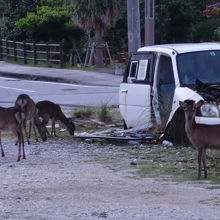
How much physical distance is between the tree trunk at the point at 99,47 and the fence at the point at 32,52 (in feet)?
6.75

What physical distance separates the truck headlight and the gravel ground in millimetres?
1370

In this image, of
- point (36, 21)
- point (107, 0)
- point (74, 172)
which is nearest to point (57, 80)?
point (107, 0)

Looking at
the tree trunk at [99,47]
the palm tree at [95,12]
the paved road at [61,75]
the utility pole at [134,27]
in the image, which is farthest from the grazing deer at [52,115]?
the tree trunk at [99,47]

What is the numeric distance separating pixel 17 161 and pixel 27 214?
4117 mm

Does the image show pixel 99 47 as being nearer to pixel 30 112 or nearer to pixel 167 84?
pixel 30 112

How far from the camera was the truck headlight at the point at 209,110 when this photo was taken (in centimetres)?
1152

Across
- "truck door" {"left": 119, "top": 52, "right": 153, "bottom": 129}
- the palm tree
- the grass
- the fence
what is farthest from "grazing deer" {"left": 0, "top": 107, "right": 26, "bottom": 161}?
the fence

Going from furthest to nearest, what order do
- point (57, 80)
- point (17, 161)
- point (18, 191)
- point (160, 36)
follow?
point (160, 36) < point (57, 80) < point (17, 161) < point (18, 191)

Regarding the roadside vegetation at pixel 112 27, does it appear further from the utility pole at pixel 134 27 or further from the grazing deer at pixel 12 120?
the grazing deer at pixel 12 120

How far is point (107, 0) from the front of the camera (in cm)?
3544

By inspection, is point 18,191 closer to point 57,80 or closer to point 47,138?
point 47,138

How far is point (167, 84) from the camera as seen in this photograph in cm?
1371

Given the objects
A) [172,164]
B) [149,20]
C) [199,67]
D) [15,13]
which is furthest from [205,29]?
[172,164]

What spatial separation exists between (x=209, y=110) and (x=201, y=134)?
132cm
